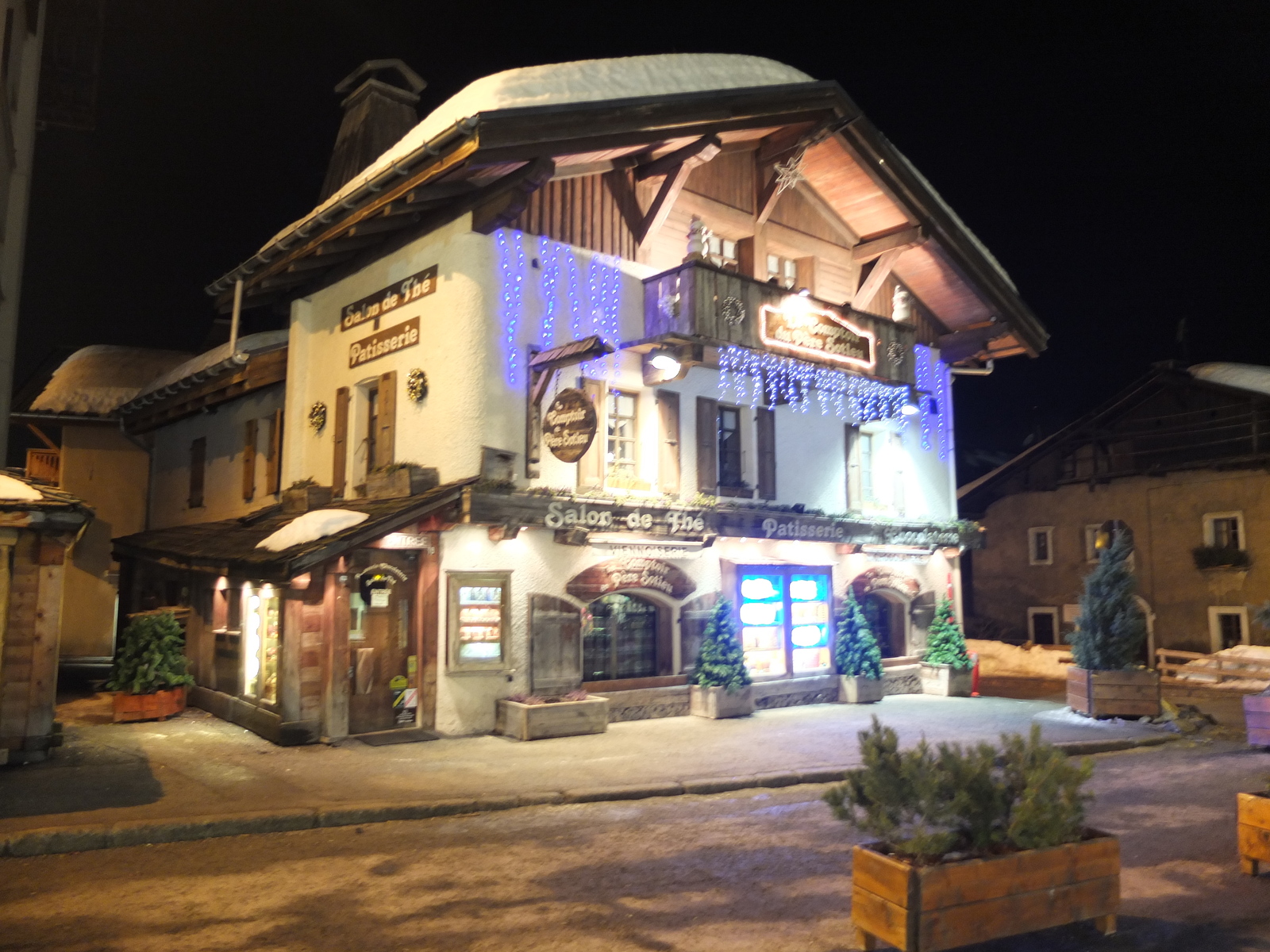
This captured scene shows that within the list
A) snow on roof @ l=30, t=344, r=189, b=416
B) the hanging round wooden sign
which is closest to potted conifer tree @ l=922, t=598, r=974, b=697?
the hanging round wooden sign

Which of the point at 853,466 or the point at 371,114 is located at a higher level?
the point at 371,114

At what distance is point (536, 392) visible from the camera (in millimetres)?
14125

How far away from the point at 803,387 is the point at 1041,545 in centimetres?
1780

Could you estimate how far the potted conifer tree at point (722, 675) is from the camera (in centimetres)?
1562

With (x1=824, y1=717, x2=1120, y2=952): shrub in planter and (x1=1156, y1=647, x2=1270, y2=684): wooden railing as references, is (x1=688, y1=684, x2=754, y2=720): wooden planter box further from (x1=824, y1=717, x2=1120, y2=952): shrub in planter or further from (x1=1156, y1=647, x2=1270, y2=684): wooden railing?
(x1=1156, y1=647, x2=1270, y2=684): wooden railing

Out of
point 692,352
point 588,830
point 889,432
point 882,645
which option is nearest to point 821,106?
point 692,352

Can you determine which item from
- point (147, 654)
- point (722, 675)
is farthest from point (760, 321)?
point (147, 654)

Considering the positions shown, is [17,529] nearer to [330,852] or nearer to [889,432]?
[330,852]

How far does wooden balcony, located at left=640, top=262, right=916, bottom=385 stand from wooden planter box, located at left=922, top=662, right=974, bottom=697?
612 centimetres

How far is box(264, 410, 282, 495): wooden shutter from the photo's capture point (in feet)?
61.8

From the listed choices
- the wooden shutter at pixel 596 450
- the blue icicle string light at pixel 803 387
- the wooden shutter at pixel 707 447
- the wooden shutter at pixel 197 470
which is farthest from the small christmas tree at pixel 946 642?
the wooden shutter at pixel 197 470

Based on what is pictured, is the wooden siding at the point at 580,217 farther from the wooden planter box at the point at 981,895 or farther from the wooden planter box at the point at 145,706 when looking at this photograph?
the wooden planter box at the point at 981,895

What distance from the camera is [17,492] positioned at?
11.1 meters

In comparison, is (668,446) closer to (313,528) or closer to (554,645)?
(554,645)
